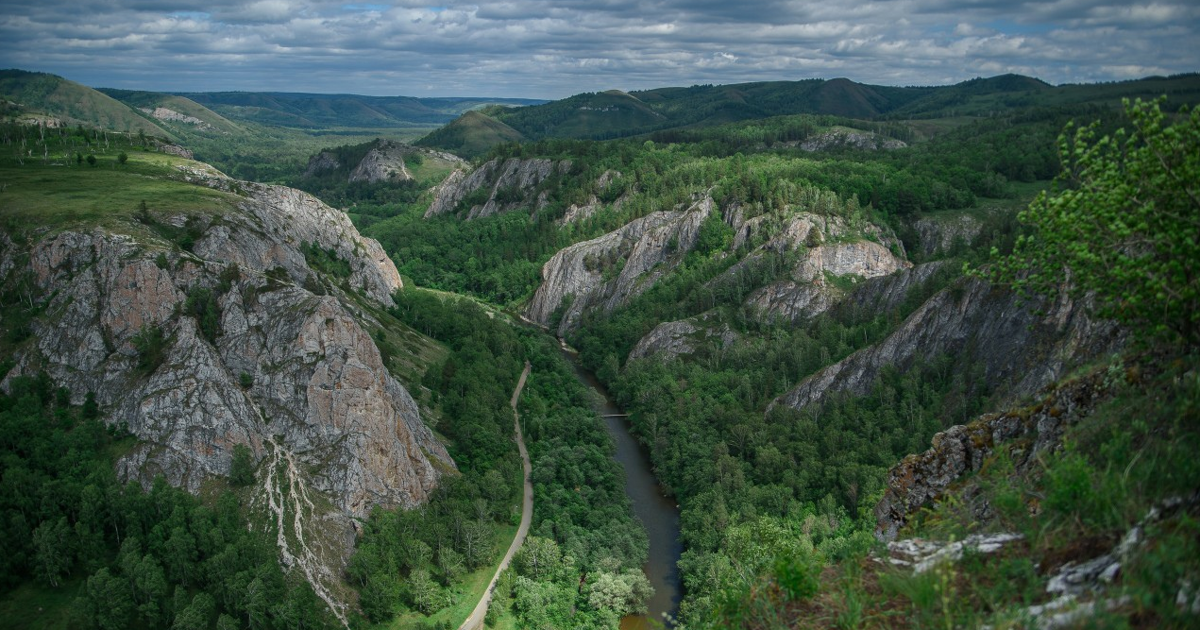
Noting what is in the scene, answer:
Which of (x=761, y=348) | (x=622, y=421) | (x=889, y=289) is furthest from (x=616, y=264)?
(x=889, y=289)

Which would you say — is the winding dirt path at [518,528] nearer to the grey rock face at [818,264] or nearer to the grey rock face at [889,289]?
the grey rock face at [818,264]

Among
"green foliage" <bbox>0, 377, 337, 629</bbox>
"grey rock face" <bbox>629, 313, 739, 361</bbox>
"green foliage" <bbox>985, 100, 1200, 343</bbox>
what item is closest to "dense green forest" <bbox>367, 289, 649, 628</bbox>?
"green foliage" <bbox>0, 377, 337, 629</bbox>

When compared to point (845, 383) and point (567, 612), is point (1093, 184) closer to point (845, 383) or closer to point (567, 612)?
point (567, 612)

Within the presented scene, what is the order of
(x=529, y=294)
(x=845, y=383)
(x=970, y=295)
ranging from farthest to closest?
(x=529, y=294) → (x=845, y=383) → (x=970, y=295)

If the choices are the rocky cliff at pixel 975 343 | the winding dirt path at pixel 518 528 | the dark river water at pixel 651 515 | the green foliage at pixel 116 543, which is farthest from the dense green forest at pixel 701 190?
the green foliage at pixel 116 543

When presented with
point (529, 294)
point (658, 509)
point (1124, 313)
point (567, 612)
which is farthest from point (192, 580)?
point (529, 294)

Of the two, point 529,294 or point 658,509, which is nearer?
point 658,509
